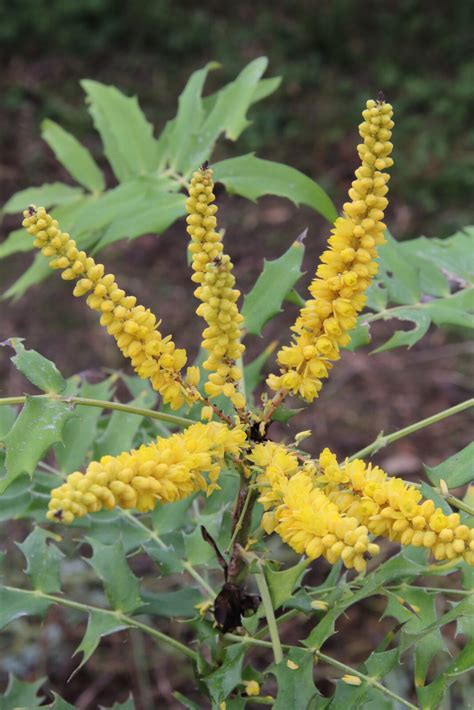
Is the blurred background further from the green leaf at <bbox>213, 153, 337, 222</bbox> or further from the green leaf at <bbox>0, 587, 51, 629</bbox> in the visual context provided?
the green leaf at <bbox>0, 587, 51, 629</bbox>

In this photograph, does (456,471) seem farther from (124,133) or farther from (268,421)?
(124,133)

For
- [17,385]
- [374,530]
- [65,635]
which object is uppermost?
[374,530]

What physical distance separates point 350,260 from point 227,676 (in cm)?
61

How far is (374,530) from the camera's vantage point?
3.44 ft

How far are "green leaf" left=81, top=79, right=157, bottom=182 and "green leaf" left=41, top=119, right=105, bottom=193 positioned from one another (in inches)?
2.9

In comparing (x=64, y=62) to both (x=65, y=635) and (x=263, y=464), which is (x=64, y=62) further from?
(x=263, y=464)

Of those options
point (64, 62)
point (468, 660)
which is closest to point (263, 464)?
point (468, 660)

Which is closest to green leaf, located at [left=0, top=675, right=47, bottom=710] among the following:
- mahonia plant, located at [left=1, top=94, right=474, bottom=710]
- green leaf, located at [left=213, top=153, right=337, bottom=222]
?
mahonia plant, located at [left=1, top=94, right=474, bottom=710]

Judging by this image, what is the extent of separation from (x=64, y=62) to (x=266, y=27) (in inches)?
42.6

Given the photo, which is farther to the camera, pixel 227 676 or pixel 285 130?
pixel 285 130

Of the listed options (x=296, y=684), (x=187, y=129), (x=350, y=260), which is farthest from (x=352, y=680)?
(x=187, y=129)

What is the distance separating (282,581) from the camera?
129cm

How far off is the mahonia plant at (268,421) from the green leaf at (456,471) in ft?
0.33

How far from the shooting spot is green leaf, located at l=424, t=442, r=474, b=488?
135cm
